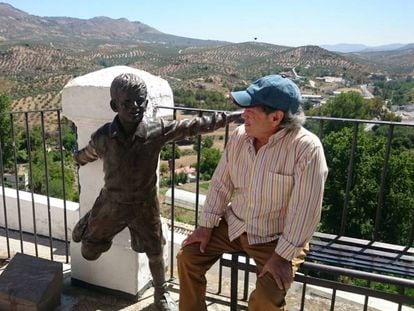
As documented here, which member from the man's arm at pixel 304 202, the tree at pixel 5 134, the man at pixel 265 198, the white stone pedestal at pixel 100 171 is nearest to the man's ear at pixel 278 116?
the man at pixel 265 198

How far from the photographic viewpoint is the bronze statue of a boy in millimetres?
2242

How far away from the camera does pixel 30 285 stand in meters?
2.78

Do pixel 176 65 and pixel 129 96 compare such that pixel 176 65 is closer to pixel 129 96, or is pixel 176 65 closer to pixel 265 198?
pixel 129 96

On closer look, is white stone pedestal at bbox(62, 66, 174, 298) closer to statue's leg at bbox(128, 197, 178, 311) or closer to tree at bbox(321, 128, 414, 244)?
statue's leg at bbox(128, 197, 178, 311)

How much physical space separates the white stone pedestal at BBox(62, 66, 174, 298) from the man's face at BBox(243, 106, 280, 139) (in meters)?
0.78

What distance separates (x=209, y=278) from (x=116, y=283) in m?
0.92

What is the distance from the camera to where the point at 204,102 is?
78250mm

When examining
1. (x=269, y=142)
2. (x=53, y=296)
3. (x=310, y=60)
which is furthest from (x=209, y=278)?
(x=310, y=60)

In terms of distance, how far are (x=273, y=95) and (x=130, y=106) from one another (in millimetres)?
765

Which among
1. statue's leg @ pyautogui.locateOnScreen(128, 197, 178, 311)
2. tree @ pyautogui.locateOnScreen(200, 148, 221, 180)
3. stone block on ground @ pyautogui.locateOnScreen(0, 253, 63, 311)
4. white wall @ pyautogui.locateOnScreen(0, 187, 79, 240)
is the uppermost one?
A: statue's leg @ pyautogui.locateOnScreen(128, 197, 178, 311)

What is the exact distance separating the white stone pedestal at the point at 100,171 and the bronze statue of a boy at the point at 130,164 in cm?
26

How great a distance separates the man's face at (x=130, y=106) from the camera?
2.20m

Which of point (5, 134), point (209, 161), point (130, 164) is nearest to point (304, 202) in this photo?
point (130, 164)

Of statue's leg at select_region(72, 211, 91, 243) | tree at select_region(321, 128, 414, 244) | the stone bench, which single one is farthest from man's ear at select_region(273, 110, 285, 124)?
tree at select_region(321, 128, 414, 244)
